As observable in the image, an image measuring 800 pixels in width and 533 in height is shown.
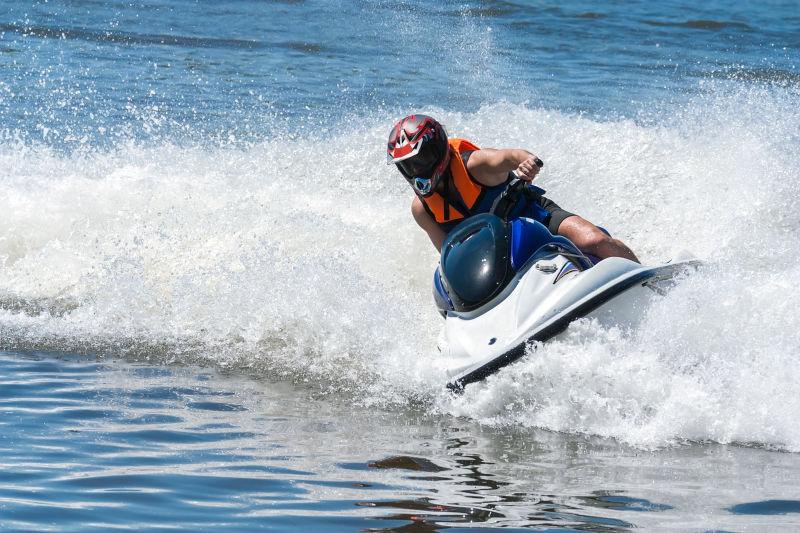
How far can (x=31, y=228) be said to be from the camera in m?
10.8

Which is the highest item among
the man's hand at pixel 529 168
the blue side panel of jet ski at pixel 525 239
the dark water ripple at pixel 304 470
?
the man's hand at pixel 529 168

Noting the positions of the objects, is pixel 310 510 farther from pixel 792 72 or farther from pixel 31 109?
pixel 792 72

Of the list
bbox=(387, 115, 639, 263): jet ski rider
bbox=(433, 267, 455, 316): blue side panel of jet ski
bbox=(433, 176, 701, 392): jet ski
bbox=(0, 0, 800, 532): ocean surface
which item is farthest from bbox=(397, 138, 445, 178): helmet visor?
bbox=(0, 0, 800, 532): ocean surface

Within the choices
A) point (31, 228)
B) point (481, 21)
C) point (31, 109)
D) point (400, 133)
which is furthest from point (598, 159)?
point (481, 21)

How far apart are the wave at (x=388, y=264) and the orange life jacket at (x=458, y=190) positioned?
2.68ft

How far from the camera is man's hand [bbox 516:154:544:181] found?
20.4 ft

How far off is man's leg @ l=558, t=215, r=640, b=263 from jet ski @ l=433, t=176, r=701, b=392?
3.9 inches

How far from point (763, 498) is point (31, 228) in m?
8.22

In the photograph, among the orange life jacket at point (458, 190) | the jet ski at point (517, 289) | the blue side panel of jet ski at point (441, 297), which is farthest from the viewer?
the orange life jacket at point (458, 190)

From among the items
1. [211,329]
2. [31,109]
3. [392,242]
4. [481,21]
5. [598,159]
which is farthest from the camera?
[481,21]

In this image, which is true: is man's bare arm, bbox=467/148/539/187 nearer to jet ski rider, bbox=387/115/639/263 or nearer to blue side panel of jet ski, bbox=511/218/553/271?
jet ski rider, bbox=387/115/639/263

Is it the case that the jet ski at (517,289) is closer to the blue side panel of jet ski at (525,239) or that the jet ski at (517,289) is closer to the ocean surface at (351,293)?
the blue side panel of jet ski at (525,239)

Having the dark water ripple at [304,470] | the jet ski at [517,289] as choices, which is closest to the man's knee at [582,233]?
the jet ski at [517,289]

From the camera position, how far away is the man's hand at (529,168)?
6207mm
